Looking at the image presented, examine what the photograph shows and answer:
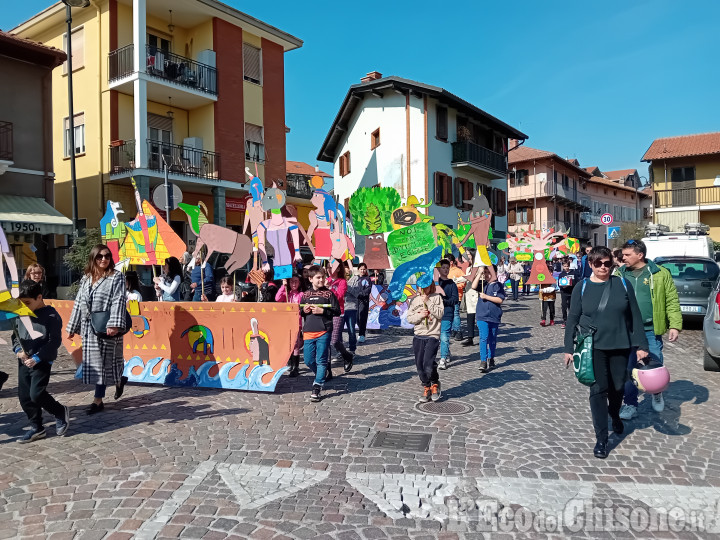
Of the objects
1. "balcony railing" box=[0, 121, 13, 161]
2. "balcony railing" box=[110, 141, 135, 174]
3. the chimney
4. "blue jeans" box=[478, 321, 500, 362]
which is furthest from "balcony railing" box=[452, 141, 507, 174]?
"blue jeans" box=[478, 321, 500, 362]

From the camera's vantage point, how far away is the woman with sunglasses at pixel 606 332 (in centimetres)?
435

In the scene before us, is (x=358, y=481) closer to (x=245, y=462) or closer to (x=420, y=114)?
(x=245, y=462)

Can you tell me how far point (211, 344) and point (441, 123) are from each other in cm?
2322

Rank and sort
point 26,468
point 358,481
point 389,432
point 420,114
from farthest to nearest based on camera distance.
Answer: point 420,114 < point 389,432 < point 26,468 < point 358,481

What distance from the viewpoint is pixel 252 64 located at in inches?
870

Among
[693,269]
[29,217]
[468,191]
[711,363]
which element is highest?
[468,191]

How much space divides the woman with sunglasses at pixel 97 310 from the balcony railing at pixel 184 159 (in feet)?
43.9

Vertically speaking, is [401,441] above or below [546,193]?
below

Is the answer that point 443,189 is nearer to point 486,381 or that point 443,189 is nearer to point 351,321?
point 351,321

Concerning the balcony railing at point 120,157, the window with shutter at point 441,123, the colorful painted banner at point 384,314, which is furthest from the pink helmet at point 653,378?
the window with shutter at point 441,123

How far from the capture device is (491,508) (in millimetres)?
3492

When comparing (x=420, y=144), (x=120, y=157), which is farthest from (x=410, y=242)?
(x=420, y=144)

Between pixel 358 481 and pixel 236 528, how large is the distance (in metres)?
0.99

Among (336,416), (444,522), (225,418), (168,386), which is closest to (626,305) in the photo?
(444,522)
